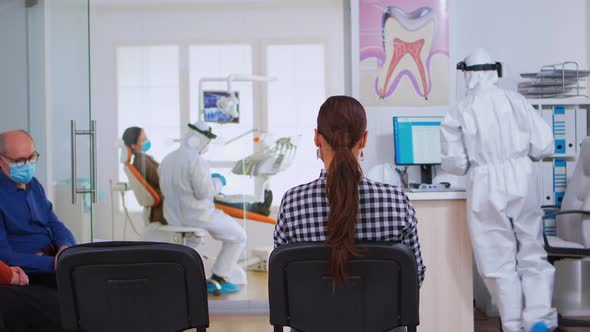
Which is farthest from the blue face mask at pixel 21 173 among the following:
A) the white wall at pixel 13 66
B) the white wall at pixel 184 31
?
the white wall at pixel 184 31

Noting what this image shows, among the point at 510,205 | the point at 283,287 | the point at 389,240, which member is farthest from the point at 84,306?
the point at 510,205

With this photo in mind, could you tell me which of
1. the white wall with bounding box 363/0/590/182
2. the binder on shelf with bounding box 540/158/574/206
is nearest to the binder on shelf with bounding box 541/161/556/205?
the binder on shelf with bounding box 540/158/574/206

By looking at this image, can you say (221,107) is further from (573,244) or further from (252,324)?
(573,244)

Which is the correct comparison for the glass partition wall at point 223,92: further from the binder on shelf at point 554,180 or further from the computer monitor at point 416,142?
the binder on shelf at point 554,180

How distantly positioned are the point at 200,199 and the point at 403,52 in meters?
1.85

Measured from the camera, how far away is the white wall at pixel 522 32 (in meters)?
4.68

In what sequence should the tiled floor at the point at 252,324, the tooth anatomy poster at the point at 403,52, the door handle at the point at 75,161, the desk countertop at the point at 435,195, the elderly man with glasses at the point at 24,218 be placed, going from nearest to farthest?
the elderly man with glasses at the point at 24,218 → the door handle at the point at 75,161 → the desk countertop at the point at 435,195 → the tiled floor at the point at 252,324 → the tooth anatomy poster at the point at 403,52

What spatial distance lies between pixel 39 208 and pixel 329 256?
1.70m

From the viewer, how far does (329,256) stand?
5.82ft

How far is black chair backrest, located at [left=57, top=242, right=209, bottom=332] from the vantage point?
1.76 m

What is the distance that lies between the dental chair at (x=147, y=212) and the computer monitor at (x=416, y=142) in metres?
1.76

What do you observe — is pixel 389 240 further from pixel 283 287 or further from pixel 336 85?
pixel 336 85

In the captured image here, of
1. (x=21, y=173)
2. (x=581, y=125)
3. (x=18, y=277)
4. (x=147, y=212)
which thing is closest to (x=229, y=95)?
(x=147, y=212)

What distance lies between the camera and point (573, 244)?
3895 mm
